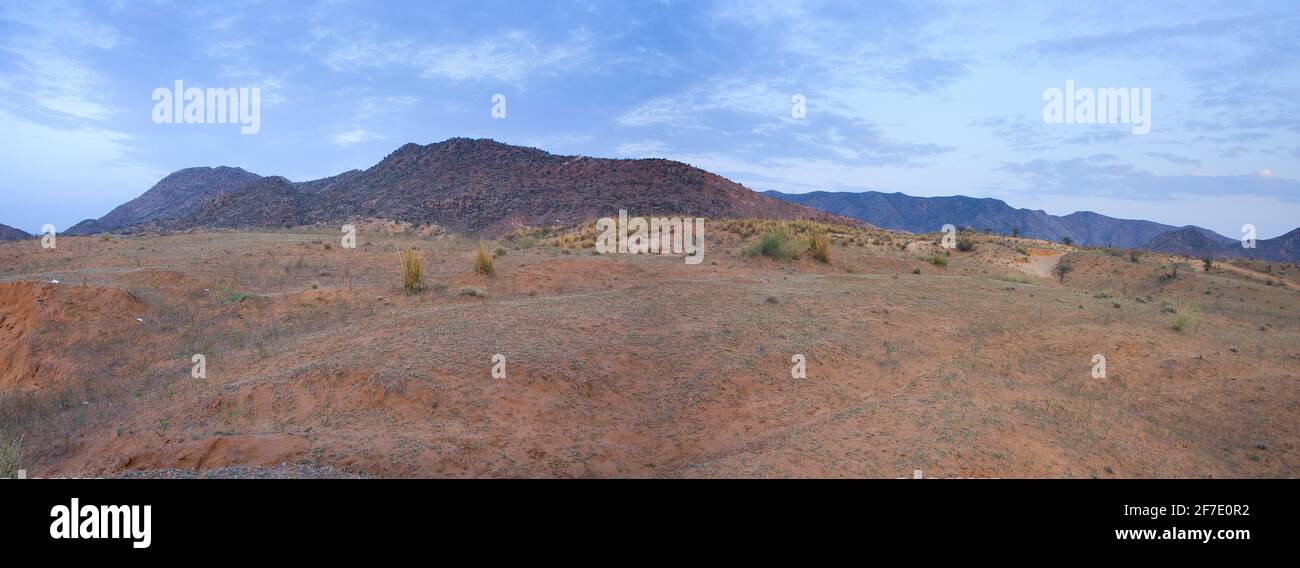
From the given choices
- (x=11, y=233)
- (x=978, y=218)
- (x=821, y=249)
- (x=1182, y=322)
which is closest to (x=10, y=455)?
(x=1182, y=322)

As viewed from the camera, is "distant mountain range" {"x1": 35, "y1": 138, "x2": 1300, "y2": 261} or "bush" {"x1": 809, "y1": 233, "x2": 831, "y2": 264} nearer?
"bush" {"x1": 809, "y1": 233, "x2": 831, "y2": 264}

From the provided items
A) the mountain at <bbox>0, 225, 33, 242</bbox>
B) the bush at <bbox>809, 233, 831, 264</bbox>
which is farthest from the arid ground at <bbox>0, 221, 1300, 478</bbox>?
the mountain at <bbox>0, 225, 33, 242</bbox>

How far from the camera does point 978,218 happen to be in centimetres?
8475

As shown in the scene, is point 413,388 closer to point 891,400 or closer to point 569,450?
point 569,450

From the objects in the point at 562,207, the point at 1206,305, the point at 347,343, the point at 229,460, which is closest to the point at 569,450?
the point at 229,460

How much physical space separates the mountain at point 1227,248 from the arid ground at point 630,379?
171 ft

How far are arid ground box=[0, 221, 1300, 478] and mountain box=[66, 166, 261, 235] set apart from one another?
54.8 m

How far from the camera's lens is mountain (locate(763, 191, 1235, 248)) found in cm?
8462

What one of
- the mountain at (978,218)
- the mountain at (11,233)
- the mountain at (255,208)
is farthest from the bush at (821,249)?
the mountain at (978,218)

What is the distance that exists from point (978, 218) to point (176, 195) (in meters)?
88.8

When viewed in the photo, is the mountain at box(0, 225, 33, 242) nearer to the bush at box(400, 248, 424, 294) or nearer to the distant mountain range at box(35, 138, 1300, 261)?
the distant mountain range at box(35, 138, 1300, 261)

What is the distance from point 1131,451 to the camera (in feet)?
20.0

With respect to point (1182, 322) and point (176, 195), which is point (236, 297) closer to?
point (1182, 322)
